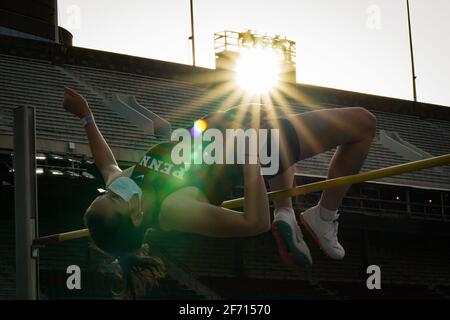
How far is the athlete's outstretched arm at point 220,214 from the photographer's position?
525cm

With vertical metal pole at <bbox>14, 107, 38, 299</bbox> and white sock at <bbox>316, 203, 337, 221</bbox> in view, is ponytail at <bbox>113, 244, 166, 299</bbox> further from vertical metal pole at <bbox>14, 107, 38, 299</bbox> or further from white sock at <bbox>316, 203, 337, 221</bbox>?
vertical metal pole at <bbox>14, 107, 38, 299</bbox>

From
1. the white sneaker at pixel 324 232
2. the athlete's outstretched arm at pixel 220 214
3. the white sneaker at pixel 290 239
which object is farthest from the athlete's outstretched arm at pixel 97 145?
the white sneaker at pixel 324 232

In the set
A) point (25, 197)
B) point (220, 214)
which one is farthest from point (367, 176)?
point (25, 197)

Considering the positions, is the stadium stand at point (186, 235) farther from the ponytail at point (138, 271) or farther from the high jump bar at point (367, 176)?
the high jump bar at point (367, 176)

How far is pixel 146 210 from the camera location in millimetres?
5621

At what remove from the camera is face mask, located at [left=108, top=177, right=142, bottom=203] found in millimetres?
5527

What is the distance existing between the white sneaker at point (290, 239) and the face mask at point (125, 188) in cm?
82

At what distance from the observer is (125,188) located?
219 inches

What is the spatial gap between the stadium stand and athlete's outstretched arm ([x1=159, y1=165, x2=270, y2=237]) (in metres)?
14.6

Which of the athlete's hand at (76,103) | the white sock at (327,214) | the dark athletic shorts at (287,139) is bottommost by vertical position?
the white sock at (327,214)

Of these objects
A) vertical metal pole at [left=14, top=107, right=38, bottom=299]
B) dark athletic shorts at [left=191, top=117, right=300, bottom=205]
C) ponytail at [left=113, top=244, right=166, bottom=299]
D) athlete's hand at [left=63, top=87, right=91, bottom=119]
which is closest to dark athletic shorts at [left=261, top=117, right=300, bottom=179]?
dark athletic shorts at [left=191, top=117, right=300, bottom=205]

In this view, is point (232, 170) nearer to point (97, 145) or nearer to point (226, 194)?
point (226, 194)

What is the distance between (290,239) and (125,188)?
3.22 feet

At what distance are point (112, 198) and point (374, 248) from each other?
2138cm
